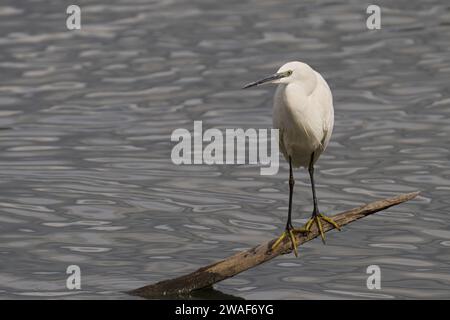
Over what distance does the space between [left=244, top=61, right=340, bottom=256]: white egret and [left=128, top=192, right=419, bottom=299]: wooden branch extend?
9 centimetres

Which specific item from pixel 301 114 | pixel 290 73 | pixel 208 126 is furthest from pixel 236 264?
pixel 208 126

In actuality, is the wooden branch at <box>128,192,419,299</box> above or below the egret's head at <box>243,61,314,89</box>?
below

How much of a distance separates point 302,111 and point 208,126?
25.5 ft

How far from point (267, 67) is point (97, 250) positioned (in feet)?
28.0

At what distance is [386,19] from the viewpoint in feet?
82.9

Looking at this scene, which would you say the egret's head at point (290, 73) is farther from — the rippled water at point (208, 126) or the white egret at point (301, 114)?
the rippled water at point (208, 126)

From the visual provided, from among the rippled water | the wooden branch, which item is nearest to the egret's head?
the wooden branch

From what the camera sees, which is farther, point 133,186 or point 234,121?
point 234,121

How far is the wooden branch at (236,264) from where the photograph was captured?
1195cm

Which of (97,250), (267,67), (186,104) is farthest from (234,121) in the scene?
(97,250)

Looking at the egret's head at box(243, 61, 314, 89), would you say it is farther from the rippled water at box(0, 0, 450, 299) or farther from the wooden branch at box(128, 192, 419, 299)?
the rippled water at box(0, 0, 450, 299)

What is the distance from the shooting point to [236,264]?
40.1 feet

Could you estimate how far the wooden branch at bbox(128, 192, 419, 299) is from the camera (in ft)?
39.2
